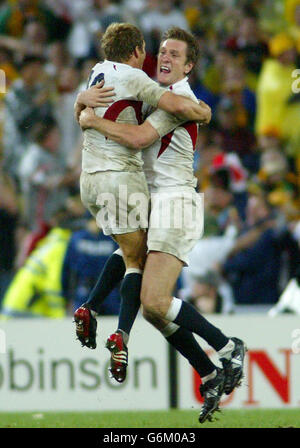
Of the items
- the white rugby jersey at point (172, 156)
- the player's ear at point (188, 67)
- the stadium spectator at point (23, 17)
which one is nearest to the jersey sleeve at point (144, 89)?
the white rugby jersey at point (172, 156)

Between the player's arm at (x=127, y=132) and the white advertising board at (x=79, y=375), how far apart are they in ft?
10.2

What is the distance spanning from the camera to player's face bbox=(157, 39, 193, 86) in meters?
7.16

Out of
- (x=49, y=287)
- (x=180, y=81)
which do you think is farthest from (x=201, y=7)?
(x=180, y=81)

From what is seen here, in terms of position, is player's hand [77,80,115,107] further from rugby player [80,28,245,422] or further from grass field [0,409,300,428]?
grass field [0,409,300,428]

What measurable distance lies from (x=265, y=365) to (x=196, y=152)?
349 centimetres

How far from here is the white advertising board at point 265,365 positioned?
382 inches

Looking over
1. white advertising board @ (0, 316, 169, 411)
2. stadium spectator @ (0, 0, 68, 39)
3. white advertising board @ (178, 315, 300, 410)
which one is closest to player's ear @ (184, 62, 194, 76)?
white advertising board @ (178, 315, 300, 410)

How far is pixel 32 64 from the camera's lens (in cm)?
1308

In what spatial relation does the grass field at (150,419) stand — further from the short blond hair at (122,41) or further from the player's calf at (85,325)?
the short blond hair at (122,41)

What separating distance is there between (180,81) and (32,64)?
243 inches

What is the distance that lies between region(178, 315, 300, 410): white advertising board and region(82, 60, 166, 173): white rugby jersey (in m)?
3.03

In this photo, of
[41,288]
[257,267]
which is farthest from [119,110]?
[257,267]

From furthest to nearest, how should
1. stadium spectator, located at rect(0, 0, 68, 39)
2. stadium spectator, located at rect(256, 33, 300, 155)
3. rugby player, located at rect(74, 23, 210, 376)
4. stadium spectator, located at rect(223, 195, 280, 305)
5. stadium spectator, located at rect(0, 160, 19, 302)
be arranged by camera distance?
stadium spectator, located at rect(0, 0, 68, 39), stadium spectator, located at rect(0, 160, 19, 302), stadium spectator, located at rect(256, 33, 300, 155), stadium spectator, located at rect(223, 195, 280, 305), rugby player, located at rect(74, 23, 210, 376)

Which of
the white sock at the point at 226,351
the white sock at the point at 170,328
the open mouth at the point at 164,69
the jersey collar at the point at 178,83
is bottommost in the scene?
the white sock at the point at 226,351
